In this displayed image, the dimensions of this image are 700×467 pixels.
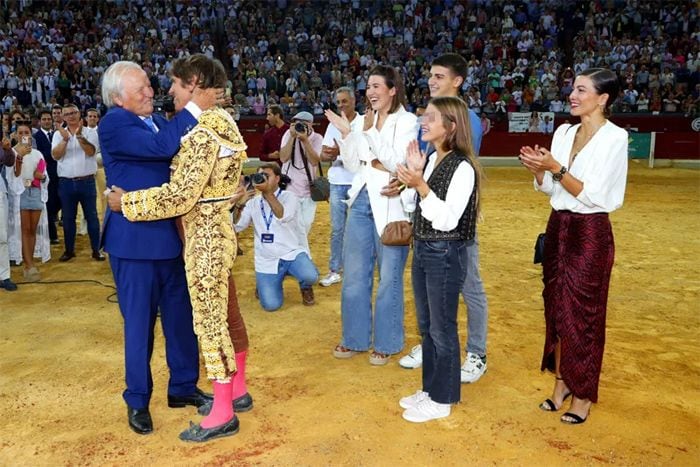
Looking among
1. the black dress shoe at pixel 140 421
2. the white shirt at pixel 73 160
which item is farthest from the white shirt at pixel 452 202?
the white shirt at pixel 73 160

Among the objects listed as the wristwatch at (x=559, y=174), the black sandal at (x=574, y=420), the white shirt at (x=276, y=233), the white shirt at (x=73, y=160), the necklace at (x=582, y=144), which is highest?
the necklace at (x=582, y=144)

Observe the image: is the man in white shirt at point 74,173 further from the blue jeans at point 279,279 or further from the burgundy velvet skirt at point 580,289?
the burgundy velvet skirt at point 580,289

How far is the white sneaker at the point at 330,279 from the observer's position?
6734 millimetres

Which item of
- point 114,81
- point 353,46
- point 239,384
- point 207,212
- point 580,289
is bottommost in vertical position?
point 239,384

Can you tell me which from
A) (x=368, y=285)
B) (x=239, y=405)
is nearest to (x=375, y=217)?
(x=368, y=285)

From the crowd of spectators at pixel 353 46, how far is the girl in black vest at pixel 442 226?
53.3ft

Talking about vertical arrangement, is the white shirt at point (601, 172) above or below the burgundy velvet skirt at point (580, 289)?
above

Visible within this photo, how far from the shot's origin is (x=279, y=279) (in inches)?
239

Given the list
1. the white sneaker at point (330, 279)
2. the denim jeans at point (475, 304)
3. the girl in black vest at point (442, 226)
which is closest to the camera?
the girl in black vest at point (442, 226)

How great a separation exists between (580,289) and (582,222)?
354 mm

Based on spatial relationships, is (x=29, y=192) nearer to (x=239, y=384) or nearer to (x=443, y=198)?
(x=239, y=384)

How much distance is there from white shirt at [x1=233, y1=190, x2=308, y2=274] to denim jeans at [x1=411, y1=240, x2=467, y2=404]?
2422 millimetres

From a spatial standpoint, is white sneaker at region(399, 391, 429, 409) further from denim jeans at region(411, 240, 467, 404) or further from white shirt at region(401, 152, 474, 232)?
white shirt at region(401, 152, 474, 232)

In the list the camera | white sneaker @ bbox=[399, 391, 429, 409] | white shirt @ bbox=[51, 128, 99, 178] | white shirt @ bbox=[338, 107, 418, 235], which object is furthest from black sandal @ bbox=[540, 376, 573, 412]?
white shirt @ bbox=[51, 128, 99, 178]
